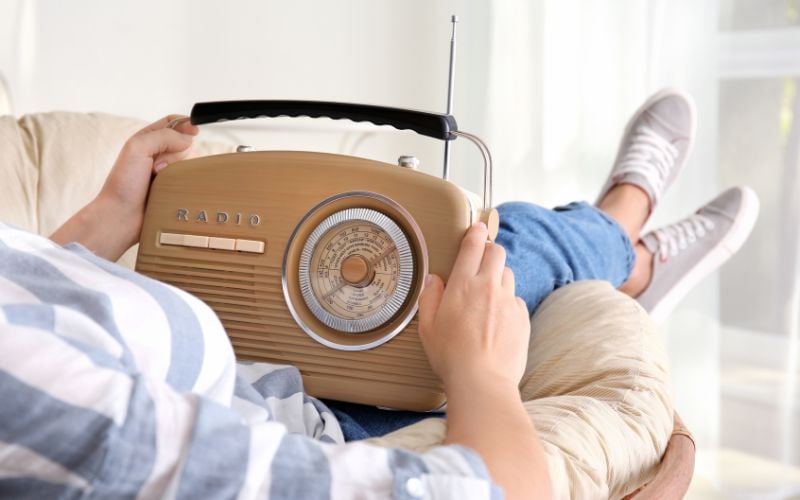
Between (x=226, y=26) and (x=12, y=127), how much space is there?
1.58 m

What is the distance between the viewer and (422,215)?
0.80 m

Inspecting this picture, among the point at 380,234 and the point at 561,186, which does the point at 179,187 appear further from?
the point at 561,186

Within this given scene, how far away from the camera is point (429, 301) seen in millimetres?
767

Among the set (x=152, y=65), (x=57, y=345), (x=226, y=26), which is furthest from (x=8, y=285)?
(x=226, y=26)

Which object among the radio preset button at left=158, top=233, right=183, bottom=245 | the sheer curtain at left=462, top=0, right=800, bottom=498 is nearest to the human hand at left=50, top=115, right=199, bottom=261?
the radio preset button at left=158, top=233, right=183, bottom=245

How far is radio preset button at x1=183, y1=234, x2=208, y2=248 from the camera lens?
0.87 meters

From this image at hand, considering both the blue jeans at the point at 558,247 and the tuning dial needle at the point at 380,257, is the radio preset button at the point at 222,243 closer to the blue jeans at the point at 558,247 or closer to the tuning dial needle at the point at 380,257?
the tuning dial needle at the point at 380,257

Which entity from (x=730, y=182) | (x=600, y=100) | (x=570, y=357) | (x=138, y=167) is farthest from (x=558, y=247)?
(x=600, y=100)

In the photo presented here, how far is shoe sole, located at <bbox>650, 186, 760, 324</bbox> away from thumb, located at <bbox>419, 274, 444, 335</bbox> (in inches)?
41.6

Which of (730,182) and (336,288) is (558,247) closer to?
(336,288)

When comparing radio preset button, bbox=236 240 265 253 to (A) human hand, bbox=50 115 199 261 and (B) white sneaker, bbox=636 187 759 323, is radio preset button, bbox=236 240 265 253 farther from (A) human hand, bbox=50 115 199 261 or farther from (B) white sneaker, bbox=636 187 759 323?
(B) white sneaker, bbox=636 187 759 323

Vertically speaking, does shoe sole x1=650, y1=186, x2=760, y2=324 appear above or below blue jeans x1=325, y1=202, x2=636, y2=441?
below

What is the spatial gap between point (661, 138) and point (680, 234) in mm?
244

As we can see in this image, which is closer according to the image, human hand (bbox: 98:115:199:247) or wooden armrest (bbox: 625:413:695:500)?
wooden armrest (bbox: 625:413:695:500)
